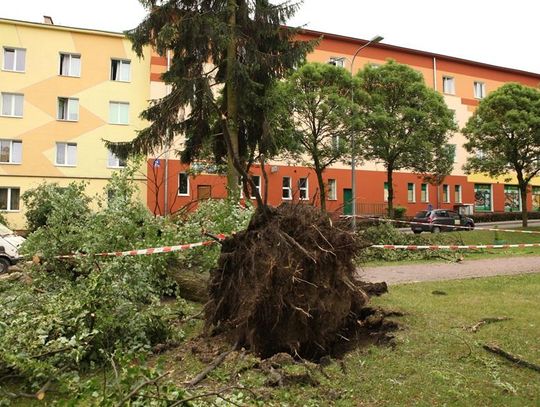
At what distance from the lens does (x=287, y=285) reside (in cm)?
495

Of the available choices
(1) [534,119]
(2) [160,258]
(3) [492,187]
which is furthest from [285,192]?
(2) [160,258]

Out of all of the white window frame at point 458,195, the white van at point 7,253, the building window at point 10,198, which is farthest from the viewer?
the white window frame at point 458,195

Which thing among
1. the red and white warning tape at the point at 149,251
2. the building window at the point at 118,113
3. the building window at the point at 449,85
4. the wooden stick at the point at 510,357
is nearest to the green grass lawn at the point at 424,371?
the wooden stick at the point at 510,357

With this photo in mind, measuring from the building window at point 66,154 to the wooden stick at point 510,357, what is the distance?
28.2 m

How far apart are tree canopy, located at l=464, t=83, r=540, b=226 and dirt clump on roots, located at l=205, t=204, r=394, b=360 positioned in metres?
21.5

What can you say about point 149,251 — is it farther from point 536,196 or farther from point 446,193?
point 536,196

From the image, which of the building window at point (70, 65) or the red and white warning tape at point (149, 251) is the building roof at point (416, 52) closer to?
the building window at point (70, 65)

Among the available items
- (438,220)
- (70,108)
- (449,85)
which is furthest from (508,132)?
(70,108)

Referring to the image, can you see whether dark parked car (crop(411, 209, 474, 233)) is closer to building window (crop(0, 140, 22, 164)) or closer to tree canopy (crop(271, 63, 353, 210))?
tree canopy (crop(271, 63, 353, 210))

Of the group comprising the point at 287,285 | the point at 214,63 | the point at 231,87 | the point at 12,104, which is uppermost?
the point at 12,104

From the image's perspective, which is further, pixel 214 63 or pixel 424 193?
pixel 424 193

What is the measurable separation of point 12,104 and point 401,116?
70.8 feet

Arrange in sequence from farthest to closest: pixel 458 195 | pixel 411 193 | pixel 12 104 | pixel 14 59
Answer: pixel 458 195
pixel 411 193
pixel 14 59
pixel 12 104

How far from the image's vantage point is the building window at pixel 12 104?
28.7 m
